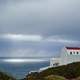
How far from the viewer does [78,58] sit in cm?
10638

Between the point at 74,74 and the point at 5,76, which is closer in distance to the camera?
the point at 5,76

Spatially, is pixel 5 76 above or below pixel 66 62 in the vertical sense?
below

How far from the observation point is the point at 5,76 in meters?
54.2

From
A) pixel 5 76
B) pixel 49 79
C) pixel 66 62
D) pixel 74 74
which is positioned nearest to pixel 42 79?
pixel 49 79

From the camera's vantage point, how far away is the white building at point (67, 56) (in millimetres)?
104938

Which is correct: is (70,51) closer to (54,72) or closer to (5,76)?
(54,72)

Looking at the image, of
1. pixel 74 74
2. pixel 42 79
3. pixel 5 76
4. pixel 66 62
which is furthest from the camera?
pixel 66 62

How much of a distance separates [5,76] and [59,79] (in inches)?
564

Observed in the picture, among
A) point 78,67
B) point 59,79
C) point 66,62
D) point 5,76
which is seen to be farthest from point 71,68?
point 5,76

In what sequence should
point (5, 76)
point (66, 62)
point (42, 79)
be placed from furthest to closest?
point (66, 62)
point (42, 79)
point (5, 76)

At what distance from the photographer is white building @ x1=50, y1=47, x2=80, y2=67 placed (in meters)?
105

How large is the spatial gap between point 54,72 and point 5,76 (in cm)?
3995

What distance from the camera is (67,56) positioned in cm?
10469

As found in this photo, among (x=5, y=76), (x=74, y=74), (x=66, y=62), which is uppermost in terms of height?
(x=66, y=62)
